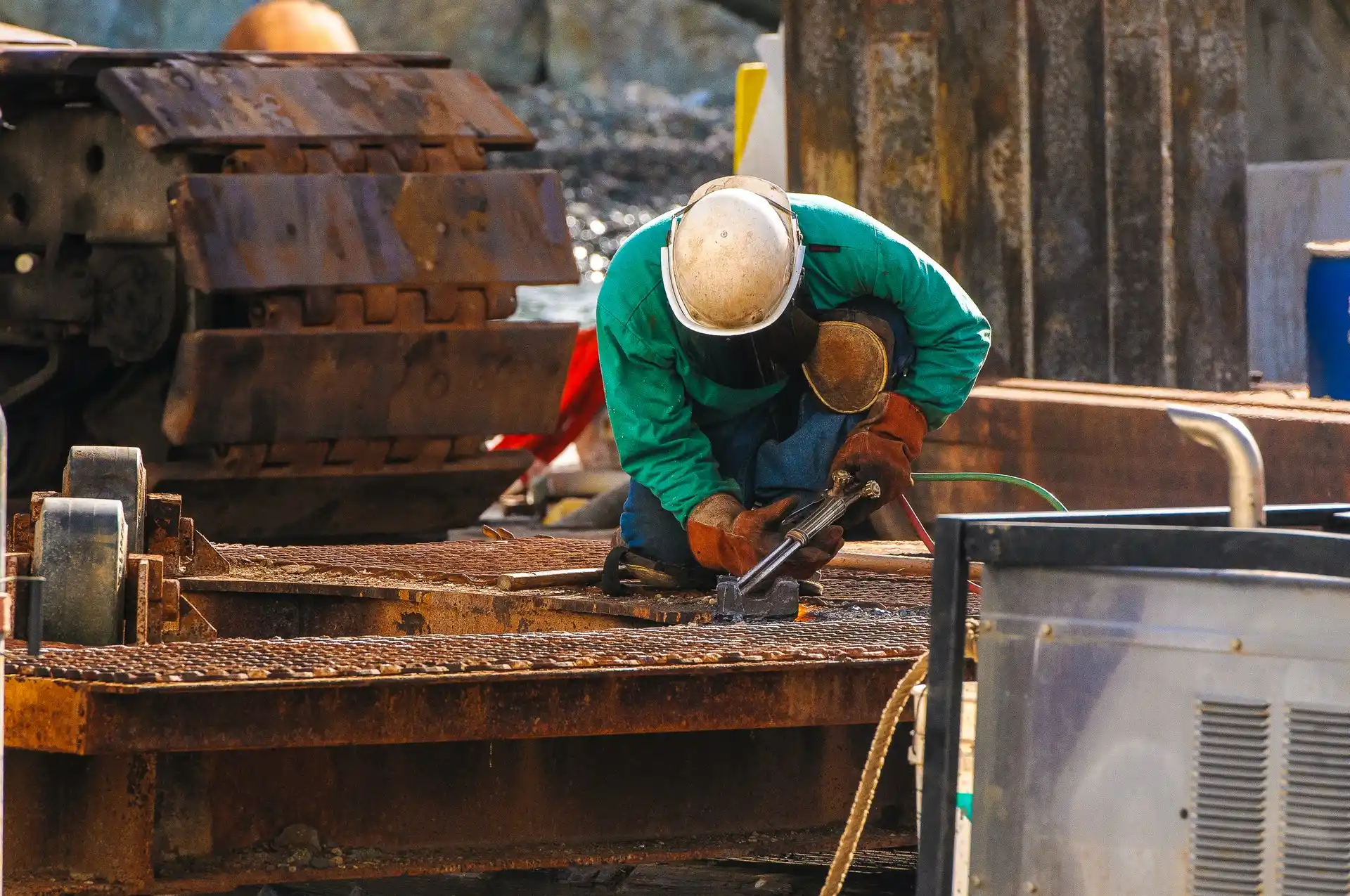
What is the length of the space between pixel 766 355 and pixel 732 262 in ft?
0.94

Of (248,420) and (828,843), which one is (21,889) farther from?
(248,420)

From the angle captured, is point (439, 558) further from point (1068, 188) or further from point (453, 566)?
point (1068, 188)

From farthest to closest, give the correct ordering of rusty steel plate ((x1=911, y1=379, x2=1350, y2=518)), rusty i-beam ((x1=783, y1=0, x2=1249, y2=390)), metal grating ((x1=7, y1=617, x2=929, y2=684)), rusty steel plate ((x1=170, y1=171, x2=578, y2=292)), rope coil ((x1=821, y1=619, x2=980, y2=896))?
rusty i-beam ((x1=783, y1=0, x2=1249, y2=390))
rusty steel plate ((x1=170, y1=171, x2=578, y2=292))
rusty steel plate ((x1=911, y1=379, x2=1350, y2=518))
metal grating ((x1=7, y1=617, x2=929, y2=684))
rope coil ((x1=821, y1=619, x2=980, y2=896))

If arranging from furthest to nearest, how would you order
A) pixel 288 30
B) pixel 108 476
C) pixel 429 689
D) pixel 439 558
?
1. pixel 288 30
2. pixel 439 558
3. pixel 108 476
4. pixel 429 689

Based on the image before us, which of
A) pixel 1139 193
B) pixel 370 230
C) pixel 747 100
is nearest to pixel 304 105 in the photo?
pixel 370 230

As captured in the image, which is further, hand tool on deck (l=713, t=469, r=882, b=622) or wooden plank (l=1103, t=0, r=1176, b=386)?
wooden plank (l=1103, t=0, r=1176, b=386)

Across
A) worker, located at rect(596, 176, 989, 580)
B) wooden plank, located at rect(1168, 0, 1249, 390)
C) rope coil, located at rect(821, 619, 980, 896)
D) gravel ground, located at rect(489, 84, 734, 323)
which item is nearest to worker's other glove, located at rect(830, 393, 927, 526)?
worker, located at rect(596, 176, 989, 580)

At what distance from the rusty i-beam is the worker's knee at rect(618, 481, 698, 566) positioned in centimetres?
314

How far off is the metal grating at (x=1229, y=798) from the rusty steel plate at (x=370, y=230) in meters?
4.60

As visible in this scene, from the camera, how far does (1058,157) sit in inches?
331

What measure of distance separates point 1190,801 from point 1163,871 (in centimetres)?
9

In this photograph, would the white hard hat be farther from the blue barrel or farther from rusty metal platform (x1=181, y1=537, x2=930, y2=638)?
the blue barrel

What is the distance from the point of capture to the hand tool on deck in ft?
15.7

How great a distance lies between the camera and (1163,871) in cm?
261
